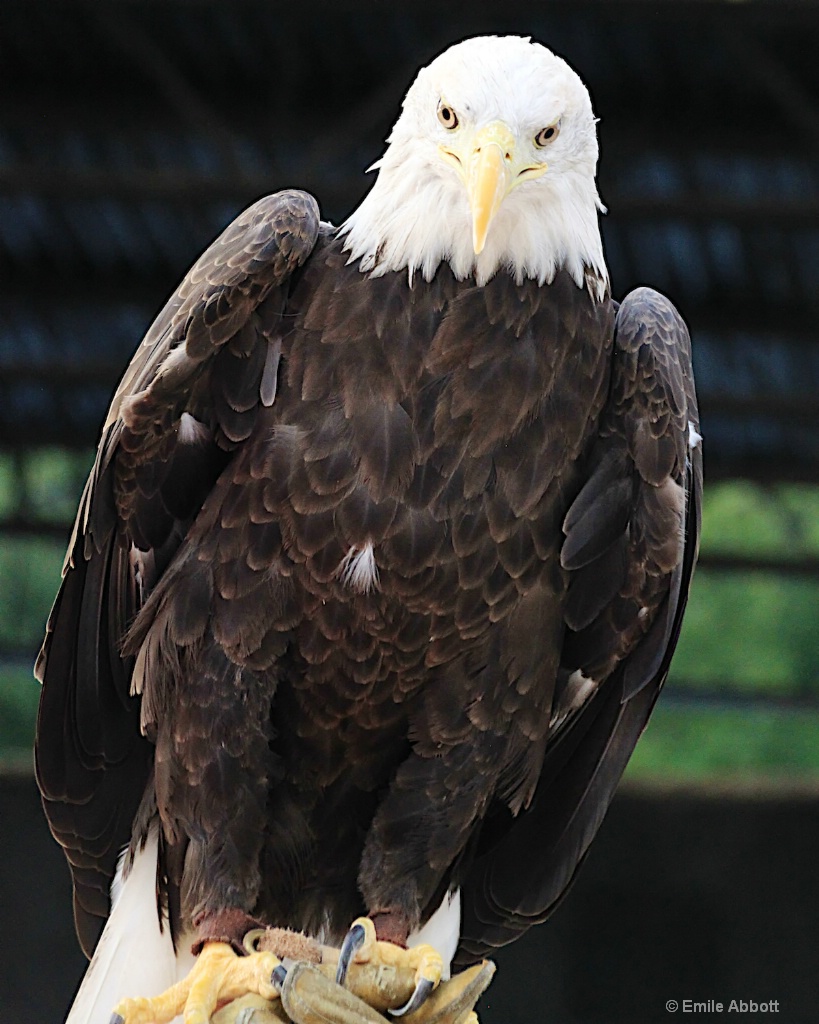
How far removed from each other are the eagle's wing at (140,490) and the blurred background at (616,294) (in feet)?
10.9

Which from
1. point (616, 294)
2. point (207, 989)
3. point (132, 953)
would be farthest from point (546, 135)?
point (616, 294)

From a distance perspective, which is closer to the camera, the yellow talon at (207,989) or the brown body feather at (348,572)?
the yellow talon at (207,989)

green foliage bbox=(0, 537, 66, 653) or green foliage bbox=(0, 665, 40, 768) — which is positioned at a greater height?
green foliage bbox=(0, 537, 66, 653)

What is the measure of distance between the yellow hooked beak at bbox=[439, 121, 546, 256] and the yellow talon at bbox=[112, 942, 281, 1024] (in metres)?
1.30

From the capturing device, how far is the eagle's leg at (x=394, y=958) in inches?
101

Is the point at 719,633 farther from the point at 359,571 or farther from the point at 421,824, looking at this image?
the point at 359,571

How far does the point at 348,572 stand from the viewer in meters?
2.61

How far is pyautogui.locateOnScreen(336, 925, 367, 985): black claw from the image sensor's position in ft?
8.35

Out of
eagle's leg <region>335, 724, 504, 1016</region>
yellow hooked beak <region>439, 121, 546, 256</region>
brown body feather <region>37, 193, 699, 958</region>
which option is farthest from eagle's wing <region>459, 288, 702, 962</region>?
yellow hooked beak <region>439, 121, 546, 256</region>

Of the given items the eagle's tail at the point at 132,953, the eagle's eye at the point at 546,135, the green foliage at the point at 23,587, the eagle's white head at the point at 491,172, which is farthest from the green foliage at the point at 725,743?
the eagle's eye at the point at 546,135

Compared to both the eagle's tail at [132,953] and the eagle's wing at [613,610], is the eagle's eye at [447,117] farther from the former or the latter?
the eagle's tail at [132,953]

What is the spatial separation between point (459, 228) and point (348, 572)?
649 millimetres

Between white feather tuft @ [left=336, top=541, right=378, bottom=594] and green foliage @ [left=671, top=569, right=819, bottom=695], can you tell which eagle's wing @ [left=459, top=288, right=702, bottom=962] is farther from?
green foliage @ [left=671, top=569, right=819, bottom=695]

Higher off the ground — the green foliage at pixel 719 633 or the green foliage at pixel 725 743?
the green foliage at pixel 719 633
